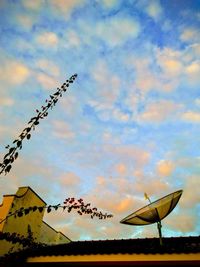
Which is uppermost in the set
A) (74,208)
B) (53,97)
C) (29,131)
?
(53,97)

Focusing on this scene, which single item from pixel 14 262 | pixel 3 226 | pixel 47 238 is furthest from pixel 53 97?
pixel 47 238

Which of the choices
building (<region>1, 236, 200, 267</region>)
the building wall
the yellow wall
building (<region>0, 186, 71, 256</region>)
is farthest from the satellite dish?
the building wall

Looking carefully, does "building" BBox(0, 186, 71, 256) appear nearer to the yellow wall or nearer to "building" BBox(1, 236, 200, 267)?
"building" BBox(1, 236, 200, 267)

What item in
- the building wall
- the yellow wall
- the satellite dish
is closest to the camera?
the yellow wall

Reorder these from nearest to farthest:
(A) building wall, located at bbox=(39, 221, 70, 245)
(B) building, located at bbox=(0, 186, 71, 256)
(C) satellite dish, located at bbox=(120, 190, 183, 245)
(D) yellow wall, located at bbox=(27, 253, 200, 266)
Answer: (D) yellow wall, located at bbox=(27, 253, 200, 266)
(C) satellite dish, located at bbox=(120, 190, 183, 245)
(B) building, located at bbox=(0, 186, 71, 256)
(A) building wall, located at bbox=(39, 221, 70, 245)

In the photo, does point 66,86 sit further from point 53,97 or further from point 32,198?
point 32,198

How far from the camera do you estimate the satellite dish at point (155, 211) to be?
7.88 meters

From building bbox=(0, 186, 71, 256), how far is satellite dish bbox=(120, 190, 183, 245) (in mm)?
4630

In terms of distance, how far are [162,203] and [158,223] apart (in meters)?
0.58

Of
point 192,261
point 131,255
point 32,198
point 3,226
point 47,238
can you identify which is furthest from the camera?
point 47,238

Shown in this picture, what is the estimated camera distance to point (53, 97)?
4055 millimetres

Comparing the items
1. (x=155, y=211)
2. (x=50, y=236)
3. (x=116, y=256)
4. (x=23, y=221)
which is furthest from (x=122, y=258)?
(x=50, y=236)

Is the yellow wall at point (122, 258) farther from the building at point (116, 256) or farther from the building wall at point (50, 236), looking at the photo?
the building wall at point (50, 236)

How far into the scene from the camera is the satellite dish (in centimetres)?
788
